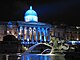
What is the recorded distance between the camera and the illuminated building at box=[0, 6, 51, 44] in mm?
105688

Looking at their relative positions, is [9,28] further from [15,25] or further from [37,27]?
[37,27]

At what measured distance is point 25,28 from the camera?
108 meters

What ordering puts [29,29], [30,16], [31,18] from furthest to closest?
[30,16], [31,18], [29,29]

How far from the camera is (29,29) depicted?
110 metres

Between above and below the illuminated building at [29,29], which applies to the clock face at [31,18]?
above

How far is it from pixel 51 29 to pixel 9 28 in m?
21.5

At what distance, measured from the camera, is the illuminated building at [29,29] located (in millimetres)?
105688

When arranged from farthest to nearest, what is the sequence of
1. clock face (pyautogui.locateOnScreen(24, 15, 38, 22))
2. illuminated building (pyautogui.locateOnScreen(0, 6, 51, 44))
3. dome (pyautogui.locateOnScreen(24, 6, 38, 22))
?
dome (pyautogui.locateOnScreen(24, 6, 38, 22)) < clock face (pyautogui.locateOnScreen(24, 15, 38, 22)) < illuminated building (pyautogui.locateOnScreen(0, 6, 51, 44))

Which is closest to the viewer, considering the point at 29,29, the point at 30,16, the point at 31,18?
the point at 29,29

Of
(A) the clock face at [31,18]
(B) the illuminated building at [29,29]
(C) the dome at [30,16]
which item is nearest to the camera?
(B) the illuminated building at [29,29]

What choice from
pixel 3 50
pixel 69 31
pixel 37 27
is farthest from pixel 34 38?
pixel 3 50

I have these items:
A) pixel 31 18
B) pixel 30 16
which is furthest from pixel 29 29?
pixel 30 16

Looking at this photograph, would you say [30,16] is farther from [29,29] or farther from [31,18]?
[29,29]

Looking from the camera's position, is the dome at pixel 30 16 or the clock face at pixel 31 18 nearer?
the clock face at pixel 31 18
